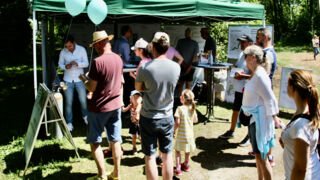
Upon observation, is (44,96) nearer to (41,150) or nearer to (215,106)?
(41,150)

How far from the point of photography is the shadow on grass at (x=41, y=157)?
12.9 feet

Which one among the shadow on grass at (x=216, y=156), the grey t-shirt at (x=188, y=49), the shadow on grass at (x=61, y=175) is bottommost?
the shadow on grass at (x=216, y=156)

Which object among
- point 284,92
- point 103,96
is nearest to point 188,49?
point 284,92

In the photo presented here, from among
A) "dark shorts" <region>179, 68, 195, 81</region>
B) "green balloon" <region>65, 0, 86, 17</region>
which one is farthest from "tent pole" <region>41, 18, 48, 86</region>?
"dark shorts" <region>179, 68, 195, 81</region>

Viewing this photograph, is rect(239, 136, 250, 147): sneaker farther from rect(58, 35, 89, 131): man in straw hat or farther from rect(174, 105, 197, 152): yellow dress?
rect(58, 35, 89, 131): man in straw hat

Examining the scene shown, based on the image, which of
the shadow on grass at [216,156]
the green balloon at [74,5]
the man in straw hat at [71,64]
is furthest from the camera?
the man in straw hat at [71,64]

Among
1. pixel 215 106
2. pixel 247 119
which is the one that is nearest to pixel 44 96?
pixel 247 119

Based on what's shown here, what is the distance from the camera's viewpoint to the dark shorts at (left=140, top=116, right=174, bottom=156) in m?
2.81

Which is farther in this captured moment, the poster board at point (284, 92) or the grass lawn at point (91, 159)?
the poster board at point (284, 92)

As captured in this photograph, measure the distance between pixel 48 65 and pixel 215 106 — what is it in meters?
3.97

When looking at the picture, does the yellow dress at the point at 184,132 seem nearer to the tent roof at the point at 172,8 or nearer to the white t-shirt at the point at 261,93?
the white t-shirt at the point at 261,93

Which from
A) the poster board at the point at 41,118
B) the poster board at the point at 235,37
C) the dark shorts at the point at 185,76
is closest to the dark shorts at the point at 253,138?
the poster board at the point at 41,118

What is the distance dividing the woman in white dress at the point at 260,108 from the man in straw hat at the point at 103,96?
1.45 meters

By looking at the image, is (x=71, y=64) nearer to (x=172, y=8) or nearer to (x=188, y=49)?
(x=172, y=8)
